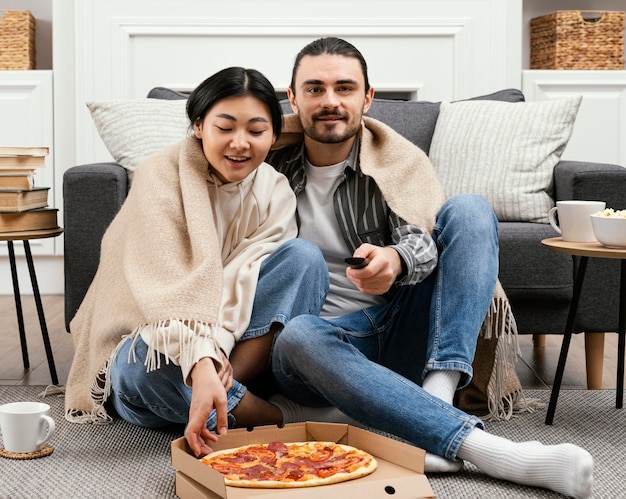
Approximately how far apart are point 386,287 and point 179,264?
38 cm

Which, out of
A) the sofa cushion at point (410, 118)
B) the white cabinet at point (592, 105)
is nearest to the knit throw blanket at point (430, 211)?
the sofa cushion at point (410, 118)

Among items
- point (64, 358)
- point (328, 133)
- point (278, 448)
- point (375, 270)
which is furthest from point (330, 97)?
point (64, 358)

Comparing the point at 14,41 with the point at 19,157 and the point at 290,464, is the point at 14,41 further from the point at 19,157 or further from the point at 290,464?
the point at 290,464

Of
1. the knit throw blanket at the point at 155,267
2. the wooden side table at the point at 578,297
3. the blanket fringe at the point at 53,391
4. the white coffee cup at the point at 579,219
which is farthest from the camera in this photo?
the blanket fringe at the point at 53,391

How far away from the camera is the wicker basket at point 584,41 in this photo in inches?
148

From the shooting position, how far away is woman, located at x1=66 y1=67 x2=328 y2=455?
5.16 feet

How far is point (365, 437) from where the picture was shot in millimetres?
1510

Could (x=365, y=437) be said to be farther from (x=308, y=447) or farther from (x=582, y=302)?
(x=582, y=302)

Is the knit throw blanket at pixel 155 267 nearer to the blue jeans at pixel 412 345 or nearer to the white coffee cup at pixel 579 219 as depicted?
the blue jeans at pixel 412 345

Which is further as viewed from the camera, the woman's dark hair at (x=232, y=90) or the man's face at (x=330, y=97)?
the man's face at (x=330, y=97)

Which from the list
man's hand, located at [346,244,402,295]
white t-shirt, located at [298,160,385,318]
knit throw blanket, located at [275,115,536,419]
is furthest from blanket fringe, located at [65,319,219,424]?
knit throw blanket, located at [275,115,536,419]

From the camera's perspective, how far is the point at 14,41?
3.79 meters

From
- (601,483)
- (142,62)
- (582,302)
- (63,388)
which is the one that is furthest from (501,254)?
(142,62)

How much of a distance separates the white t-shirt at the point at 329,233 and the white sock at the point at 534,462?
45 centimetres
